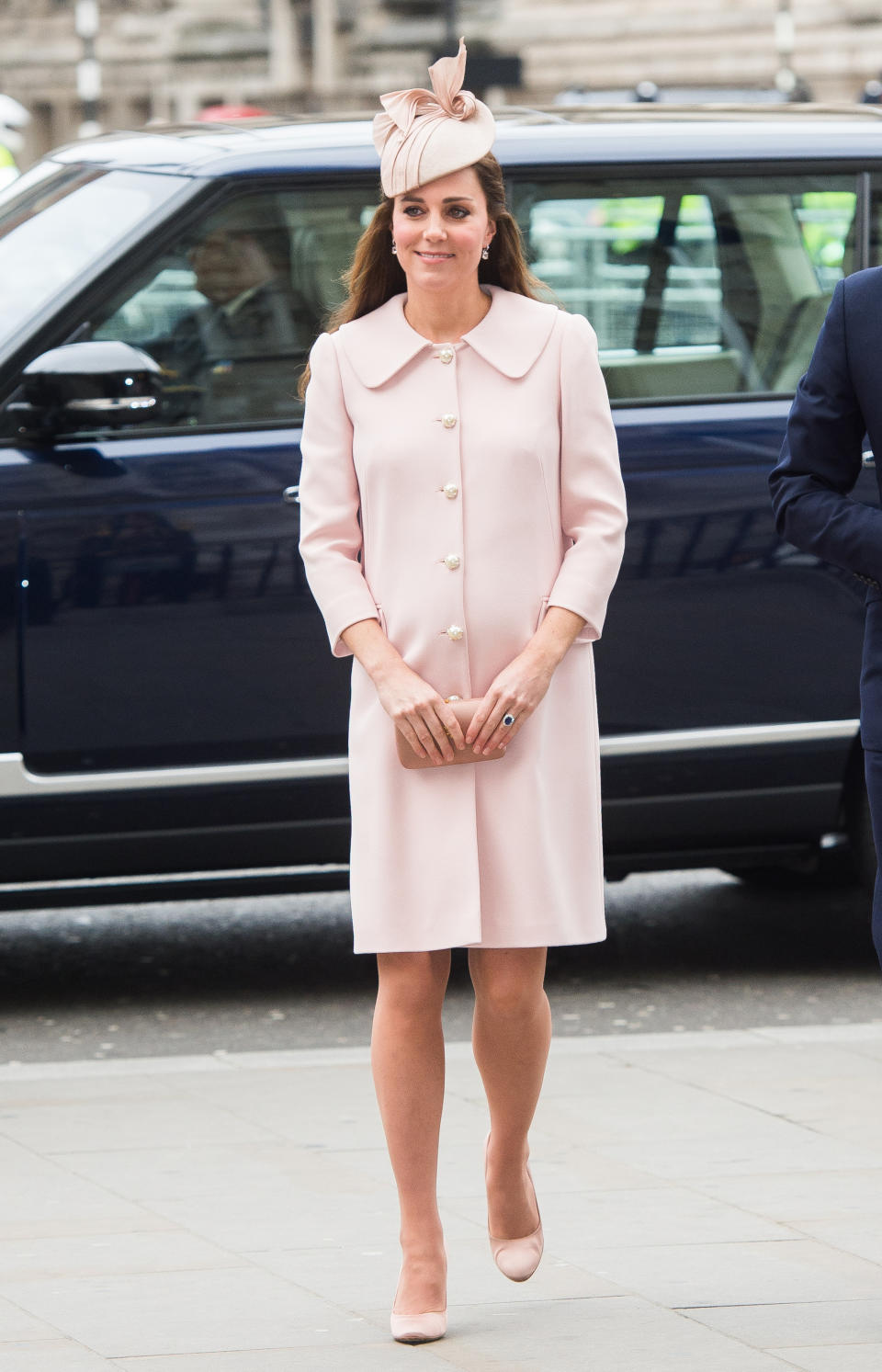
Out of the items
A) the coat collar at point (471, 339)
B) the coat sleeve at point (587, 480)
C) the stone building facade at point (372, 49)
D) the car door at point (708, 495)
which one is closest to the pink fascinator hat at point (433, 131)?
the coat collar at point (471, 339)

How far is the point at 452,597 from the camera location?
143 inches

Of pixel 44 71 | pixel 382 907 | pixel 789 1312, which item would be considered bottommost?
pixel 789 1312

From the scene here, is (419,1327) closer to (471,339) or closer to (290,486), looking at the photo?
(471,339)

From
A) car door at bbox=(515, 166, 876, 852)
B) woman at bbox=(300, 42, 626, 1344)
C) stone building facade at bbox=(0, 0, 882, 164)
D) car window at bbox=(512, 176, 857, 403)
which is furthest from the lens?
stone building facade at bbox=(0, 0, 882, 164)

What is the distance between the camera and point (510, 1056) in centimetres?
376

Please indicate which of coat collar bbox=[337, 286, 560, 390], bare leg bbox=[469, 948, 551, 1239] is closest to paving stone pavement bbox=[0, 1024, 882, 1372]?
bare leg bbox=[469, 948, 551, 1239]

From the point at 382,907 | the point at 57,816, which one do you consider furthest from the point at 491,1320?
the point at 57,816

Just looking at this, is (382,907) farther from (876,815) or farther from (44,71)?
(44,71)

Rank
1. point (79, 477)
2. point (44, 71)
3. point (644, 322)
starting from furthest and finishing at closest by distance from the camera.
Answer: point (44, 71) < point (644, 322) < point (79, 477)

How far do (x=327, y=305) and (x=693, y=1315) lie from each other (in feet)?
9.67

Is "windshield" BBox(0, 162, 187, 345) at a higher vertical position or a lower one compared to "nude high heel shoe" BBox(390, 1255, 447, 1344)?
higher

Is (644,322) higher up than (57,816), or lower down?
higher up

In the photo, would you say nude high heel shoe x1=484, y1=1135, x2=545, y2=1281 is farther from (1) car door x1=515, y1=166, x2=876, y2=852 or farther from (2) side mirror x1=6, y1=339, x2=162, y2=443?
(2) side mirror x1=6, y1=339, x2=162, y2=443

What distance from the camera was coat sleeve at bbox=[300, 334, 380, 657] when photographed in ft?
12.0
